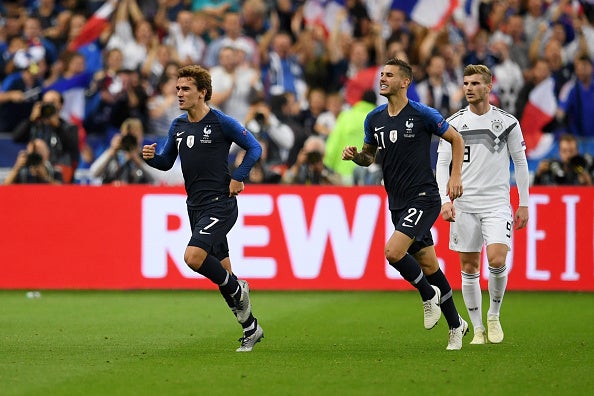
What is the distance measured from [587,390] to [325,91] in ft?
41.0

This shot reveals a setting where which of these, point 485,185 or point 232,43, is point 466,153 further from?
point 232,43

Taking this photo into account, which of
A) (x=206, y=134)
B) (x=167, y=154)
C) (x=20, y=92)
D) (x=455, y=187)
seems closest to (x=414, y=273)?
(x=455, y=187)

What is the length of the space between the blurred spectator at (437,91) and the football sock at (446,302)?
8.65 m

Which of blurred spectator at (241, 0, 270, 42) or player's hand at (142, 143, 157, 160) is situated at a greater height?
blurred spectator at (241, 0, 270, 42)

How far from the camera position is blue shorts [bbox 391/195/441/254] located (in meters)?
9.94

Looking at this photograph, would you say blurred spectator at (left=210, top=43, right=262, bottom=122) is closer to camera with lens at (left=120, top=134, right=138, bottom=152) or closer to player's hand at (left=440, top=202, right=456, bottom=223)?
camera with lens at (left=120, top=134, right=138, bottom=152)

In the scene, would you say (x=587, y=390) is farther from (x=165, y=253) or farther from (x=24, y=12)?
(x=24, y=12)

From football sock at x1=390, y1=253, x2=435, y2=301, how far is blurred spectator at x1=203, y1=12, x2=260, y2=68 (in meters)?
10.2

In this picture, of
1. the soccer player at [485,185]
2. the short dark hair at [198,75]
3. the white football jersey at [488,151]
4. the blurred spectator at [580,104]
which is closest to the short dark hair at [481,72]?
the soccer player at [485,185]

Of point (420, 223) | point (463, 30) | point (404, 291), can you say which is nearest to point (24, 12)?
point (463, 30)

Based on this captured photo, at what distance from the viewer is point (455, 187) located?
9.77 meters

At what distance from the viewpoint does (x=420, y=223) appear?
997 centimetres

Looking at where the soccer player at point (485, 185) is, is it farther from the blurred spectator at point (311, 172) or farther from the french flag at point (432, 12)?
the french flag at point (432, 12)

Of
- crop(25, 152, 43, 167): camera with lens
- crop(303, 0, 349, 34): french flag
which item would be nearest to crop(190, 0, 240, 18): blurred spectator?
crop(303, 0, 349, 34): french flag
